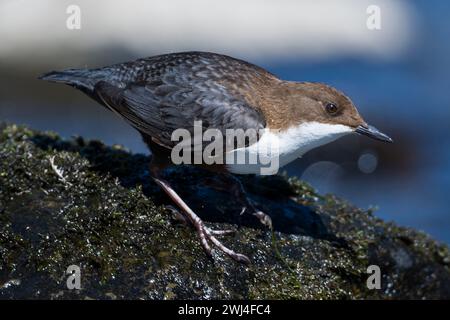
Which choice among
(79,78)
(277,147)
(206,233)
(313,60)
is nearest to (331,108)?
(277,147)

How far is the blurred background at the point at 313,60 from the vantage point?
10.3 meters

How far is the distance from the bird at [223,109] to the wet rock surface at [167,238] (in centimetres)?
20

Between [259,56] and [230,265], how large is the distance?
9698 mm

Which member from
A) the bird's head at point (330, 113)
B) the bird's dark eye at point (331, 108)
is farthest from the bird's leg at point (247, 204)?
the bird's dark eye at point (331, 108)

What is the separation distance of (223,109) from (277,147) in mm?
437

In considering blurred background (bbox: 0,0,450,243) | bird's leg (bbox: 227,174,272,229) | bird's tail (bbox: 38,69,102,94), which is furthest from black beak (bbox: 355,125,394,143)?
blurred background (bbox: 0,0,450,243)

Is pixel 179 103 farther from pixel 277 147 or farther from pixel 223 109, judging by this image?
pixel 277 147

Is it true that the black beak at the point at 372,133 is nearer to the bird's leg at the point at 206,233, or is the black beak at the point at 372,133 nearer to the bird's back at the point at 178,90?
the bird's back at the point at 178,90

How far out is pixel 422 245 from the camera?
5445 mm

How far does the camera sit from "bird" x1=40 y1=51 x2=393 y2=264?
183 inches

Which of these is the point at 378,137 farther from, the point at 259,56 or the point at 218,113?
the point at 259,56

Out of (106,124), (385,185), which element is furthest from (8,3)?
(385,185)

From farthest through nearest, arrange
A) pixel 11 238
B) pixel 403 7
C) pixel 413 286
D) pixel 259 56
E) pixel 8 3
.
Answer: pixel 403 7
pixel 259 56
pixel 8 3
pixel 413 286
pixel 11 238
